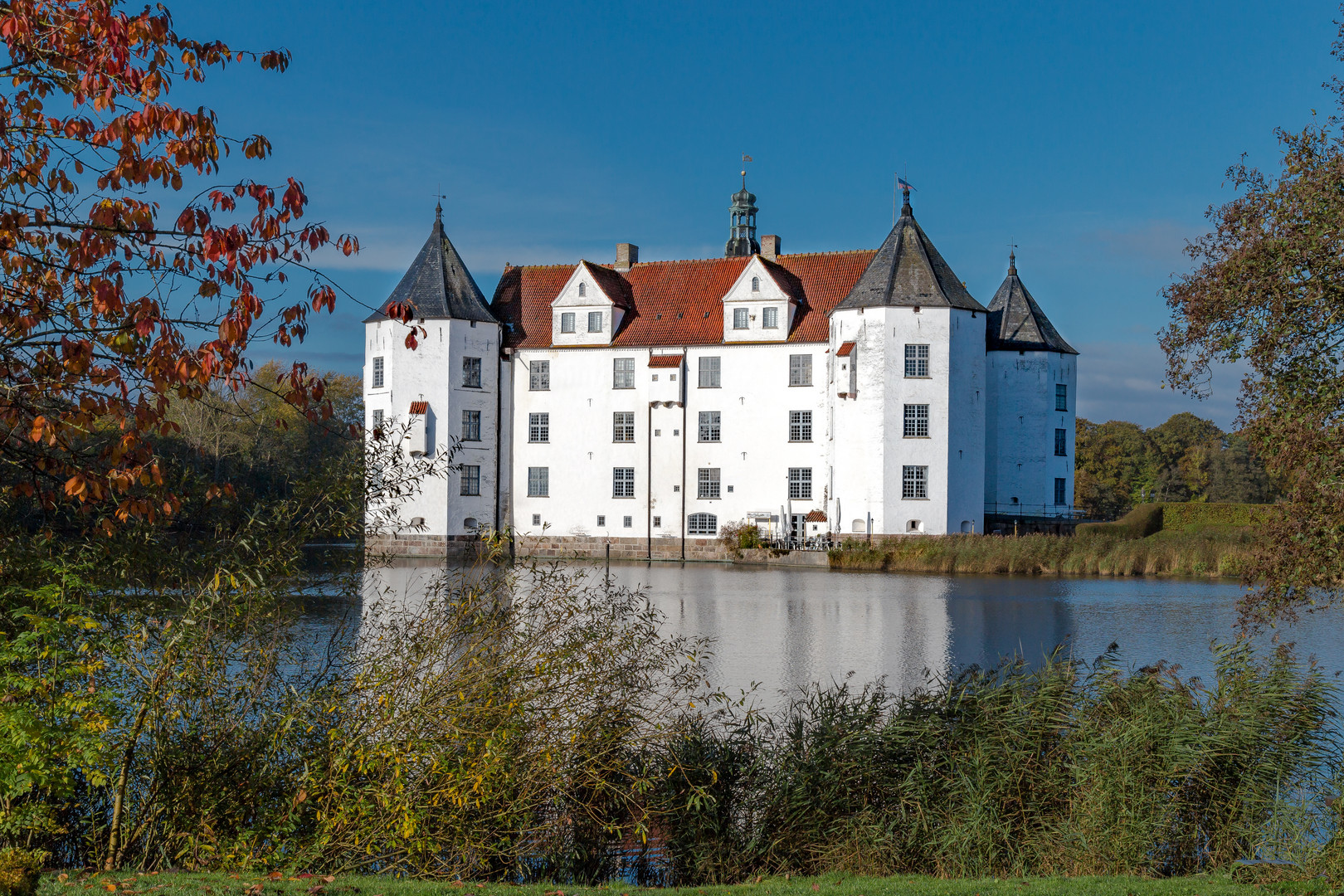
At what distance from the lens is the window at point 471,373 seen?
40.1 meters

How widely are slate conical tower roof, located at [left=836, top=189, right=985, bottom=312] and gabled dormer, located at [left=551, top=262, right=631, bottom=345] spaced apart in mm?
7826

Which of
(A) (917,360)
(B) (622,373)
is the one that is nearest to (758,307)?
(B) (622,373)

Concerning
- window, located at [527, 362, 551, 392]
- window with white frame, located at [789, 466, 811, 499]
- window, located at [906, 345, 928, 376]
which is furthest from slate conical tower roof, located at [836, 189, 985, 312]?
window, located at [527, 362, 551, 392]

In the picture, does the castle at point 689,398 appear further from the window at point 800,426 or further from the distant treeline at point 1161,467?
the distant treeline at point 1161,467

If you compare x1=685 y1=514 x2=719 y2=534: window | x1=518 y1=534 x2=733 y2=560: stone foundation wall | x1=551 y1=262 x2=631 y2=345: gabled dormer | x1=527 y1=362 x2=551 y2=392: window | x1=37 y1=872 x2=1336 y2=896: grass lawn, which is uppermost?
x1=551 y1=262 x2=631 y2=345: gabled dormer

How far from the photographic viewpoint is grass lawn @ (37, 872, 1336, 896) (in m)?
5.51

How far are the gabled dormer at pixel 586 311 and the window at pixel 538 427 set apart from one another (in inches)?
100

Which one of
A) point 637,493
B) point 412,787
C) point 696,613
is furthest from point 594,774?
point 637,493

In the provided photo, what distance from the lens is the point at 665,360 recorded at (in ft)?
130

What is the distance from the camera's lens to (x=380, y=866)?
7.09 metres

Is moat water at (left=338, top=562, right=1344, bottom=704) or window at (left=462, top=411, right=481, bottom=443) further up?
window at (left=462, top=411, right=481, bottom=443)

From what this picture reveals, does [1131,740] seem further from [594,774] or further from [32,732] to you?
[32,732]

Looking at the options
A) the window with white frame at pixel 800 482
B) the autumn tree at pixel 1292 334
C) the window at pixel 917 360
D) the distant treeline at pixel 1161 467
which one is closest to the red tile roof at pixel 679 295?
the window at pixel 917 360

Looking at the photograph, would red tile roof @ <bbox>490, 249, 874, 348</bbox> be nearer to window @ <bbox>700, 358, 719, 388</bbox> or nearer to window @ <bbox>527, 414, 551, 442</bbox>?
window @ <bbox>700, 358, 719, 388</bbox>
